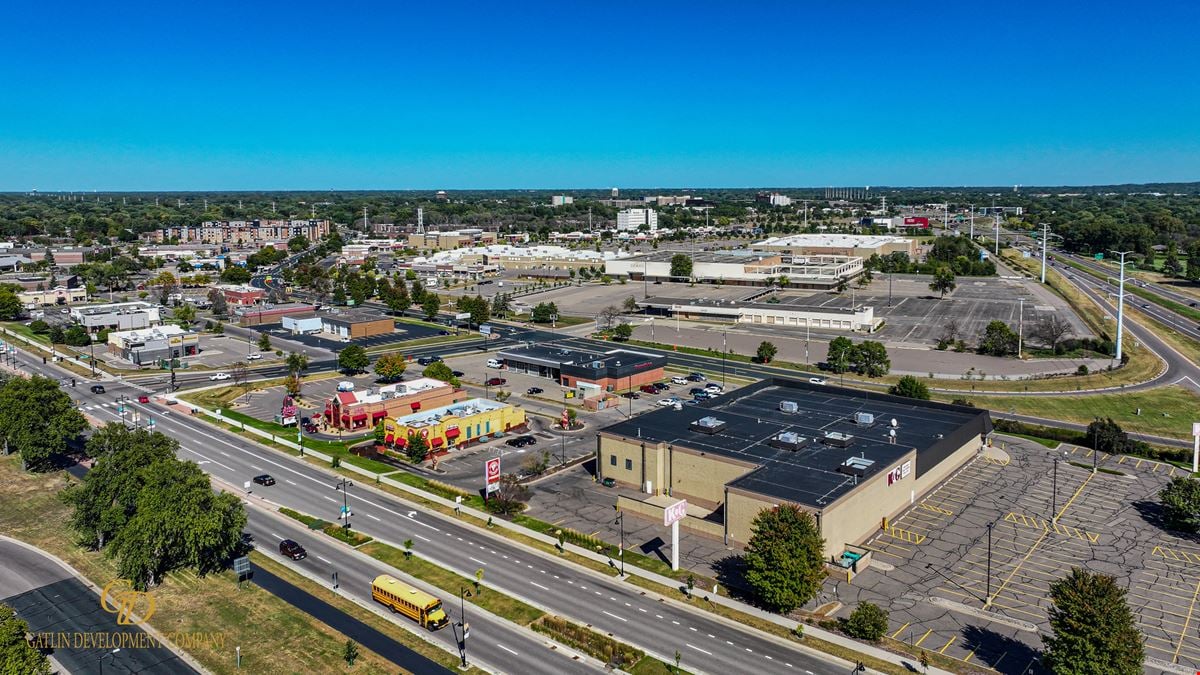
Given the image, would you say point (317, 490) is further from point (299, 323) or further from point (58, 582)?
point (299, 323)

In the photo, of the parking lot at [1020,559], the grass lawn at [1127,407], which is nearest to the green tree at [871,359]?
the grass lawn at [1127,407]

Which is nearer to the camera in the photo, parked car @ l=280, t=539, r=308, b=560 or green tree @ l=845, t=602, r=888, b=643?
green tree @ l=845, t=602, r=888, b=643

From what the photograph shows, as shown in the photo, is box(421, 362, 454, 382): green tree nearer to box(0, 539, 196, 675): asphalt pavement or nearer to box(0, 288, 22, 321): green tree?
box(0, 539, 196, 675): asphalt pavement

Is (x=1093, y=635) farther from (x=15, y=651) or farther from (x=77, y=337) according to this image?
(x=77, y=337)

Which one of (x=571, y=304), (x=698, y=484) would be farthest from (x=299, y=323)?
(x=698, y=484)

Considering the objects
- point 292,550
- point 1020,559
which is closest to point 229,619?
point 292,550

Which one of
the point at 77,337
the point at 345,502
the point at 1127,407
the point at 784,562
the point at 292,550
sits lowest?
the point at 1127,407

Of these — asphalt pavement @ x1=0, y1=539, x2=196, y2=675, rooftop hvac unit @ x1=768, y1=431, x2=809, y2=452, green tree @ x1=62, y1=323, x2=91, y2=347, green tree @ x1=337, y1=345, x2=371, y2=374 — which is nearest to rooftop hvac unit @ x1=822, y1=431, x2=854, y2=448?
rooftop hvac unit @ x1=768, y1=431, x2=809, y2=452
